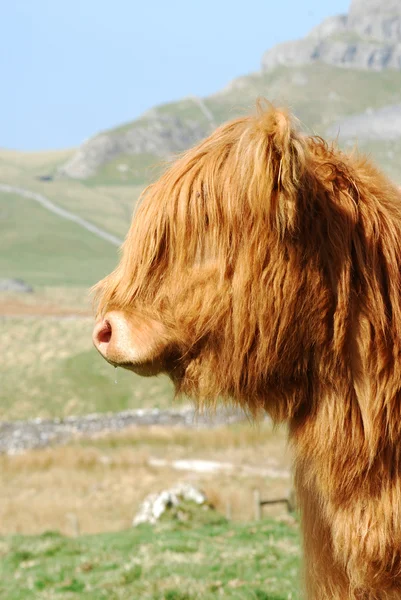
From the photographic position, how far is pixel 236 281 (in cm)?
281

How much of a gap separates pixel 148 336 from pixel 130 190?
164361 millimetres

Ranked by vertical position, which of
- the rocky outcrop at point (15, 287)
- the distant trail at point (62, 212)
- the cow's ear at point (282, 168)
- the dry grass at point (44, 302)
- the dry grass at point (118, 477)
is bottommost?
the distant trail at point (62, 212)

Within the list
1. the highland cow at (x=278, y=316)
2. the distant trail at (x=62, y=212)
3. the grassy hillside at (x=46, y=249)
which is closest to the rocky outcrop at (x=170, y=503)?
the highland cow at (x=278, y=316)

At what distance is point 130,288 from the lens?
9.50ft

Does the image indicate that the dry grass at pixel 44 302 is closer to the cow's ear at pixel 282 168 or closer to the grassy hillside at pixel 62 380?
the grassy hillside at pixel 62 380

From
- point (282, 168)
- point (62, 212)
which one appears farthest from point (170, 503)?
point (62, 212)

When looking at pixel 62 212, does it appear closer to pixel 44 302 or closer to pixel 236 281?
pixel 44 302

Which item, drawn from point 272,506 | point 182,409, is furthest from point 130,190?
point 272,506

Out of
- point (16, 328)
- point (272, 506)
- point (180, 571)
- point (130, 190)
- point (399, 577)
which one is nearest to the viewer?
point (399, 577)

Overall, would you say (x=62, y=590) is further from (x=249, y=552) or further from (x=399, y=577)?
(x=399, y=577)

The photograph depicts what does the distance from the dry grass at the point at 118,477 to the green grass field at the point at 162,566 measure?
17.0 feet

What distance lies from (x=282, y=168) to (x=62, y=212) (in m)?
139

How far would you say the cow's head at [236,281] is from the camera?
2.79m

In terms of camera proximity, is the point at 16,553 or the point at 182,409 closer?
the point at 16,553
